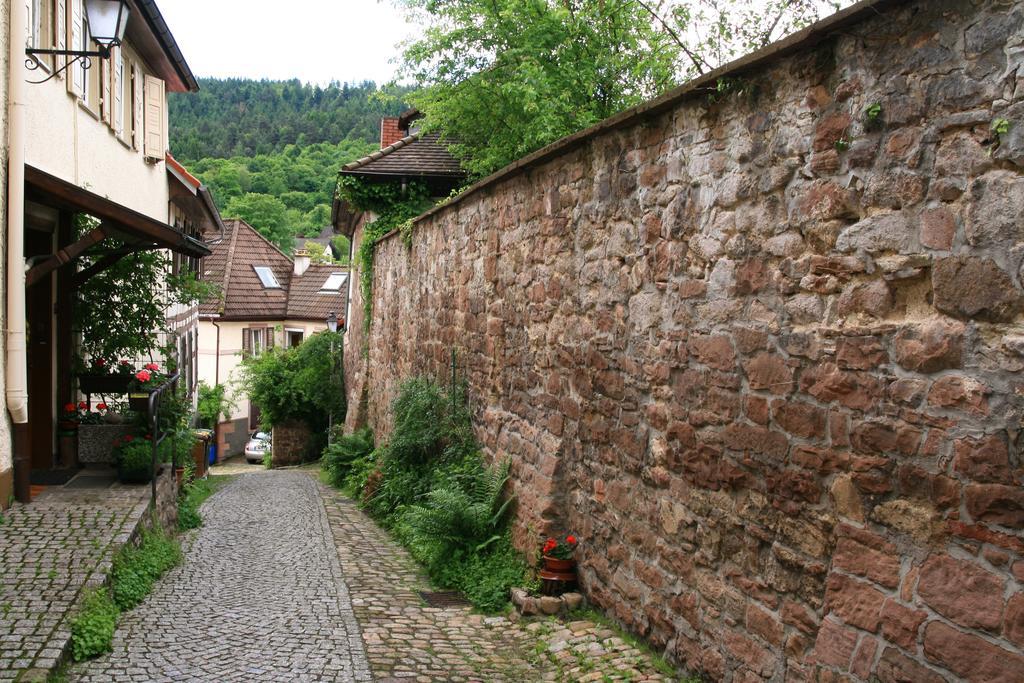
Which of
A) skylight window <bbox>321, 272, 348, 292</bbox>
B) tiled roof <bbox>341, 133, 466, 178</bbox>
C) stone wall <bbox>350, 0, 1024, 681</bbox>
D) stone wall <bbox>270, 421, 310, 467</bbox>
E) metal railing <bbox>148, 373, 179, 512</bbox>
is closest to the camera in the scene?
stone wall <bbox>350, 0, 1024, 681</bbox>

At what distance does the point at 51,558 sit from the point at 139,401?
143 inches

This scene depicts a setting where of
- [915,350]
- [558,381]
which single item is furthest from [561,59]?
[915,350]

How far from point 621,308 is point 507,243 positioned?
2.30m

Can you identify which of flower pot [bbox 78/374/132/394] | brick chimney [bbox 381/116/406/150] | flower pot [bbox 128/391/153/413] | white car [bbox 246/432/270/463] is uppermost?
brick chimney [bbox 381/116/406/150]

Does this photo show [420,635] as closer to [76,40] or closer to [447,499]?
[447,499]

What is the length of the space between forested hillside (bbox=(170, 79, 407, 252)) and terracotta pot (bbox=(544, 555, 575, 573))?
182 ft

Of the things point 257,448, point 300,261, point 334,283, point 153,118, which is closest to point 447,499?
point 153,118

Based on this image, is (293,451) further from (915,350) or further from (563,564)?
(915,350)

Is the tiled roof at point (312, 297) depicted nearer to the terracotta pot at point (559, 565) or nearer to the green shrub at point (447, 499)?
the green shrub at point (447, 499)

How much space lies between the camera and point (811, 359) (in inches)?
150

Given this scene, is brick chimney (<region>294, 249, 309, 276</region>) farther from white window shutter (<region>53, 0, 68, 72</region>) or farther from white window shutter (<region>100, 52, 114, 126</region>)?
white window shutter (<region>53, 0, 68, 72</region>)

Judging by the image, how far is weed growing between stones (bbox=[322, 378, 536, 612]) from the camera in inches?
279

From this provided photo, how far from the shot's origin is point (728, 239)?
438 cm

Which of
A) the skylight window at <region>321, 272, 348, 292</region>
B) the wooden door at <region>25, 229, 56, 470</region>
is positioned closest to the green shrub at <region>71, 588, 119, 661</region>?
the wooden door at <region>25, 229, 56, 470</region>
